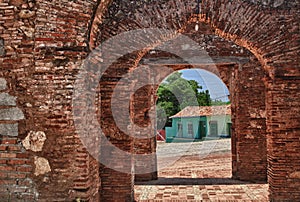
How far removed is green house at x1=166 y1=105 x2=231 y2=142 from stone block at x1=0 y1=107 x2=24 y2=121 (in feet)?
74.3

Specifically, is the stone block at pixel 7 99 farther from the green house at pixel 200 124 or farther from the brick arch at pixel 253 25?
the green house at pixel 200 124

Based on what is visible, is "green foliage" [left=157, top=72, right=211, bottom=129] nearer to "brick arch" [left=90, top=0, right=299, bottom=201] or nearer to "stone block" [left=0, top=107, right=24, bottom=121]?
"brick arch" [left=90, top=0, right=299, bottom=201]

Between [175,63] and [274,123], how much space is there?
4421 mm

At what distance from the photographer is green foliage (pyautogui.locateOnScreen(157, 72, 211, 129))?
27094mm

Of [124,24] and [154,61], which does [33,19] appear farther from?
[154,61]

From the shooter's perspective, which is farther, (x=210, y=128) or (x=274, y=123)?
(x=210, y=128)

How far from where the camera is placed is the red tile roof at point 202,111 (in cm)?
2498

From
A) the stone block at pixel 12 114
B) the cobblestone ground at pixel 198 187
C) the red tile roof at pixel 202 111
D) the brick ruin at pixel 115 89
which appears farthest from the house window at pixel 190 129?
the stone block at pixel 12 114

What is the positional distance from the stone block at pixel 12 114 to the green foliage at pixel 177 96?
76.6 feet

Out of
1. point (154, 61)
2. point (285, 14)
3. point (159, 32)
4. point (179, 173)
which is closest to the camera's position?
point (285, 14)

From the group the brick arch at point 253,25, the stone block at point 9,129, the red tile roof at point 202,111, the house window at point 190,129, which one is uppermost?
the brick arch at point 253,25

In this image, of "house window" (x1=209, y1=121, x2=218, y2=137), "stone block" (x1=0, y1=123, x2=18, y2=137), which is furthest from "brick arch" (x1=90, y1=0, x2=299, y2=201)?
"house window" (x1=209, y1=121, x2=218, y2=137)

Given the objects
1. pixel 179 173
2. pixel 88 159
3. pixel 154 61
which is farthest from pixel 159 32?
pixel 179 173

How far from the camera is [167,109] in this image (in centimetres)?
2750
